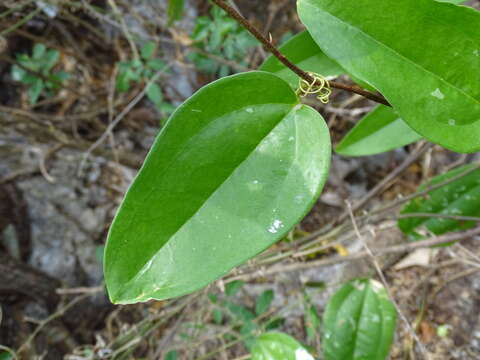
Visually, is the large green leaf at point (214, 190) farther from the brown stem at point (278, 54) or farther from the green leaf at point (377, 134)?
the green leaf at point (377, 134)

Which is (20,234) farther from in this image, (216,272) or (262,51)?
(216,272)

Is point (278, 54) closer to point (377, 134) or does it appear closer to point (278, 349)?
point (377, 134)

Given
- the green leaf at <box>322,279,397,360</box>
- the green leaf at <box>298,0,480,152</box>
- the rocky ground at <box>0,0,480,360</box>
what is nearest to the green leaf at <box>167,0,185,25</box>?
the rocky ground at <box>0,0,480,360</box>

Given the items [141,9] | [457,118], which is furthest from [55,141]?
[457,118]

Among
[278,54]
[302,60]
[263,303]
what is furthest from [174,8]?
[263,303]

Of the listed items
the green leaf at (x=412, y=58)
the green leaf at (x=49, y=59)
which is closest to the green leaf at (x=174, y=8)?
the green leaf at (x=49, y=59)

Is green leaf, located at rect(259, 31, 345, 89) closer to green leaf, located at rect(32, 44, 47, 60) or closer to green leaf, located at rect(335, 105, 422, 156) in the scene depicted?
green leaf, located at rect(335, 105, 422, 156)
